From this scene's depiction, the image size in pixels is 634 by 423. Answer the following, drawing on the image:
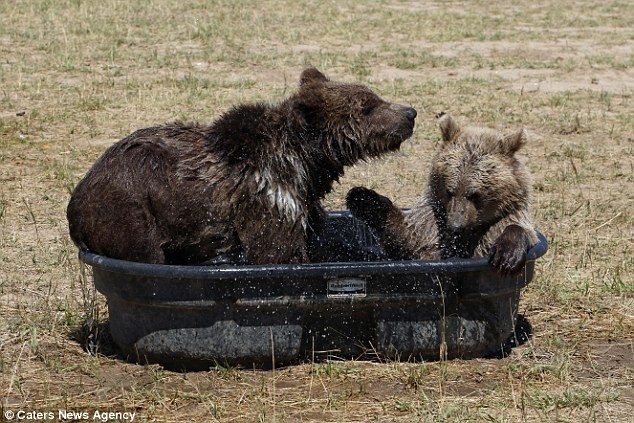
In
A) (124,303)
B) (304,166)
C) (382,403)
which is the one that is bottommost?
(382,403)

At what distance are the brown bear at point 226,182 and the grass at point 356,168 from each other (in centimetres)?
68

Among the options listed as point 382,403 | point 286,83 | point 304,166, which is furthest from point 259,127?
point 286,83

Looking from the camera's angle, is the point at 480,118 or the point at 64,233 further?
the point at 480,118

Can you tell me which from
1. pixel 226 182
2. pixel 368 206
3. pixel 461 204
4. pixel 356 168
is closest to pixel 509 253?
pixel 461 204

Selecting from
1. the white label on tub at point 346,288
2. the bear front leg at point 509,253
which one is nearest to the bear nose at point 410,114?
the bear front leg at point 509,253

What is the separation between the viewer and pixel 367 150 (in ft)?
20.8

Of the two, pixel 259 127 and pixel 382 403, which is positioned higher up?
pixel 259 127

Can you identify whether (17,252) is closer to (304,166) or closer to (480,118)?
(304,166)

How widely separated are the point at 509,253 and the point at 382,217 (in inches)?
53.4

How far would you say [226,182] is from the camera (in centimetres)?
599

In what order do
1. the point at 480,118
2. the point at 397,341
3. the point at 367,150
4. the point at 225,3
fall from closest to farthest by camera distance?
the point at 397,341 < the point at 367,150 < the point at 480,118 < the point at 225,3

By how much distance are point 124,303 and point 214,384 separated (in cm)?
66

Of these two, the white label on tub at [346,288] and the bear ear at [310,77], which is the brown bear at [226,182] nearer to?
the bear ear at [310,77]

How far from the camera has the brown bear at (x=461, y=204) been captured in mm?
6508
